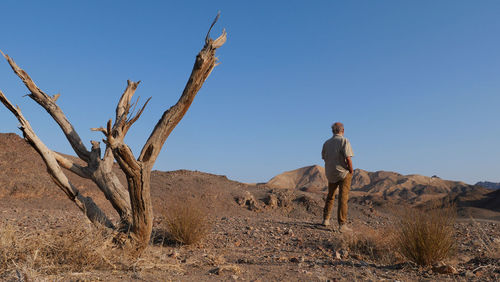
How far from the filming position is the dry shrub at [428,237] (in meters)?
4.13

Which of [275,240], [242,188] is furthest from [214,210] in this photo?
[275,240]

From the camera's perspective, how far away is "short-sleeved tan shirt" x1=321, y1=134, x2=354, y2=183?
682 cm

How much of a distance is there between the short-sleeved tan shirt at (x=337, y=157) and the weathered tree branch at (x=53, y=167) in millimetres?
4177

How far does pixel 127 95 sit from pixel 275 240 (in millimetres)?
3448

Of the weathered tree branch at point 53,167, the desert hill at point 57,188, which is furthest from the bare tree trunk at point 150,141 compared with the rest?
the desert hill at point 57,188

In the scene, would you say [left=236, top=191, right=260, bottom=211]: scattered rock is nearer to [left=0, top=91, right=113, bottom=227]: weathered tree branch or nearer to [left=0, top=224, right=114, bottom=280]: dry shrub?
[left=0, top=91, right=113, bottom=227]: weathered tree branch

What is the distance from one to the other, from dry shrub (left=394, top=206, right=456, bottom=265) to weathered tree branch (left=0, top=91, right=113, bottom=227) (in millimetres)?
3801

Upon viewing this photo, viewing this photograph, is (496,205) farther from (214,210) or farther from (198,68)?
(198,68)

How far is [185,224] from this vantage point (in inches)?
217

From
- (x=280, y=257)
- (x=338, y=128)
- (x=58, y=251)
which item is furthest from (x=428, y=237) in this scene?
(x=58, y=251)

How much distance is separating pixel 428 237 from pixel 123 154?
3.67 m

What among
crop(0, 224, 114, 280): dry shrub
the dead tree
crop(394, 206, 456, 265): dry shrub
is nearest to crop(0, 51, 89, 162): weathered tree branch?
the dead tree

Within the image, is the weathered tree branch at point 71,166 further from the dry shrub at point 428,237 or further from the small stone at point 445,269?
the small stone at point 445,269

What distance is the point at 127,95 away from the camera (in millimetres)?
4926
